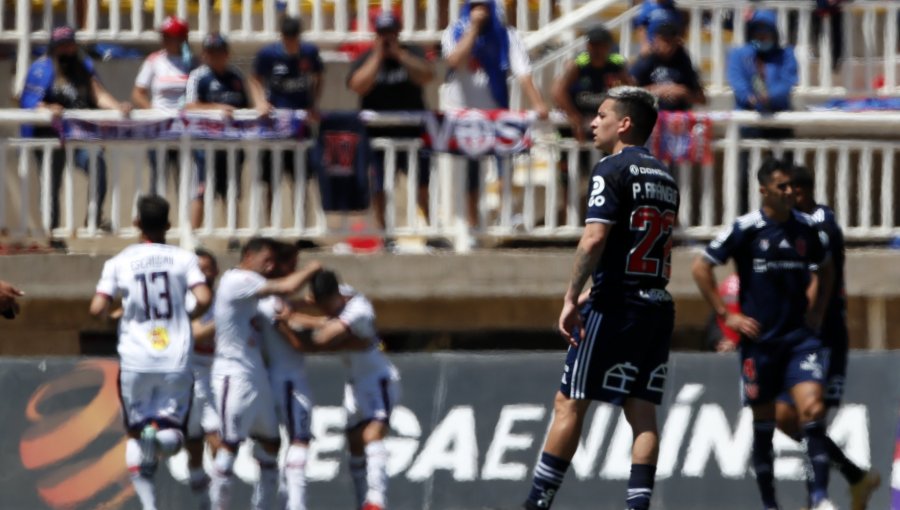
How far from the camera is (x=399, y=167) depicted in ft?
49.3

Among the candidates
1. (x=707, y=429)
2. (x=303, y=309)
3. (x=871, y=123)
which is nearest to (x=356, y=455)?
(x=303, y=309)

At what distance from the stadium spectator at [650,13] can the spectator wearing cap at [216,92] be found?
308 centimetres

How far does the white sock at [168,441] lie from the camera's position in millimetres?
11219

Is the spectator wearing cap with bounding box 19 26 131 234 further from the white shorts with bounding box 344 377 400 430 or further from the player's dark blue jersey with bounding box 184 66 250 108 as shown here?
the white shorts with bounding box 344 377 400 430

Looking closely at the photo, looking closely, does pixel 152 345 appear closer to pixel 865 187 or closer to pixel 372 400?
pixel 372 400

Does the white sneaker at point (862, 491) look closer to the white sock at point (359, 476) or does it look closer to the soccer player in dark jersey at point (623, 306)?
the soccer player in dark jersey at point (623, 306)

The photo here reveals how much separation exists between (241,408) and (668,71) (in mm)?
4408

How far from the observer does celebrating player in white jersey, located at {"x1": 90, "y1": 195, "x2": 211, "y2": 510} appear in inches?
444

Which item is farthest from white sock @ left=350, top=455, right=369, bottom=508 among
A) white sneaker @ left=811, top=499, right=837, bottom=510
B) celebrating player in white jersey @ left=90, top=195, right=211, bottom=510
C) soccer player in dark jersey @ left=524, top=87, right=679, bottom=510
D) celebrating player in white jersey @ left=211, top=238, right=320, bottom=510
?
soccer player in dark jersey @ left=524, top=87, right=679, bottom=510

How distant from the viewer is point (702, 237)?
14.6 meters

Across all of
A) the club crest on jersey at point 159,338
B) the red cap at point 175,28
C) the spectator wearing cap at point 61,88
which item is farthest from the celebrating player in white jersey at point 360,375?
the red cap at point 175,28

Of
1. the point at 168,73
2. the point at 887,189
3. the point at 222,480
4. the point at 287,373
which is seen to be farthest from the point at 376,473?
the point at 887,189

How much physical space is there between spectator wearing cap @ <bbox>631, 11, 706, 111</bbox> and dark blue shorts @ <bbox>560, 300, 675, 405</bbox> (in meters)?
5.37

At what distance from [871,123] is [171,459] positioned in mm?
5824
